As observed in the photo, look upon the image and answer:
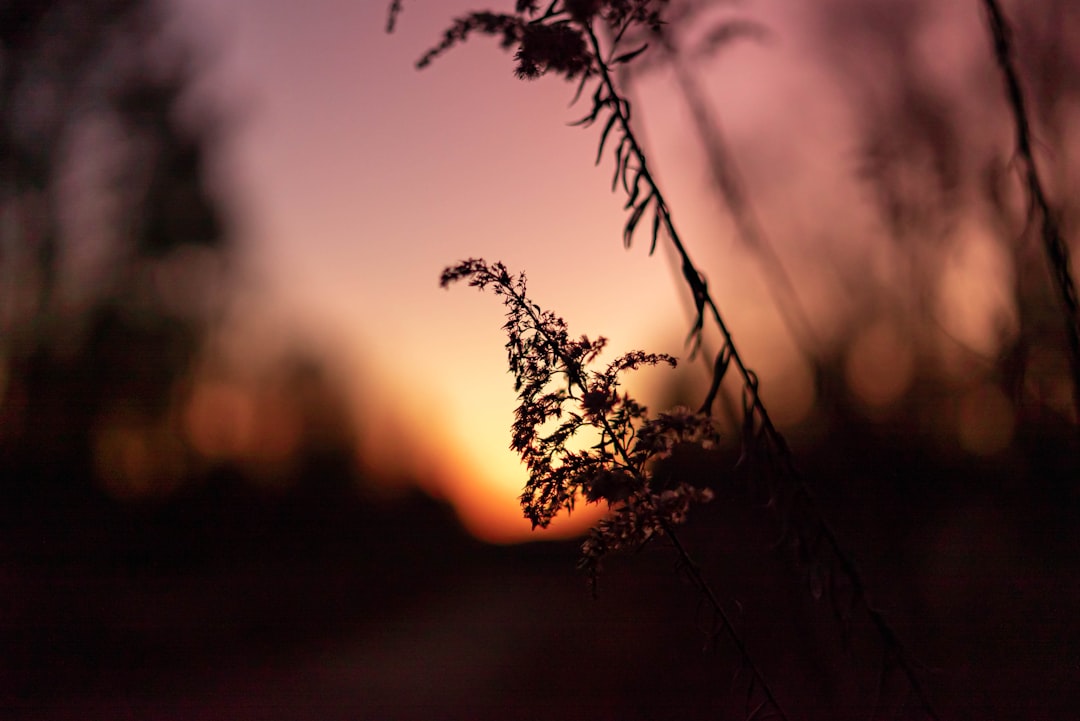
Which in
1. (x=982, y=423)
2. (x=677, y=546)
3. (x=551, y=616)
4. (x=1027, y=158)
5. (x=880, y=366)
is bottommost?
(x=551, y=616)

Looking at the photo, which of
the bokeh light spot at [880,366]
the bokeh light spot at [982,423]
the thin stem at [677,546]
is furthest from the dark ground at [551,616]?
the bokeh light spot at [880,366]

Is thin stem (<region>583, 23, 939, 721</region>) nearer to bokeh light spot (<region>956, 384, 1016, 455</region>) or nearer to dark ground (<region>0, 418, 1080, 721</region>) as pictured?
dark ground (<region>0, 418, 1080, 721</region>)

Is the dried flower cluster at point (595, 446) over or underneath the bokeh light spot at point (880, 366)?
over

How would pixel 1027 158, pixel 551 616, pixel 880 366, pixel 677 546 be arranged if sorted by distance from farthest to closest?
pixel 551 616, pixel 880 366, pixel 677 546, pixel 1027 158

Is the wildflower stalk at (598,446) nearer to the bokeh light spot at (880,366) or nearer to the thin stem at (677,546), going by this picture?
the thin stem at (677,546)

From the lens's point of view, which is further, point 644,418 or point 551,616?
point 551,616

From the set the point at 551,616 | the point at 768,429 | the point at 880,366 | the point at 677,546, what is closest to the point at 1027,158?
the point at 768,429

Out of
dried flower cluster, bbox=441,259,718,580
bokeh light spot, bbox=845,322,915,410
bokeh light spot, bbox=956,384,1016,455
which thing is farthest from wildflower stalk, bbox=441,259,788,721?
bokeh light spot, bbox=845,322,915,410

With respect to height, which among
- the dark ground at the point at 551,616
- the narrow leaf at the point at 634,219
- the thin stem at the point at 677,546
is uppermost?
the narrow leaf at the point at 634,219

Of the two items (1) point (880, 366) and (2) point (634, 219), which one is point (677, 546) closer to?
(2) point (634, 219)

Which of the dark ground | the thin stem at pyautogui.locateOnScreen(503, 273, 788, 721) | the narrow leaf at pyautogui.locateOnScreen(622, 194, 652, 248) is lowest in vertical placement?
the dark ground

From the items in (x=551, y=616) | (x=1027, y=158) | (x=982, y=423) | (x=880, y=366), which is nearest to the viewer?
(x=1027, y=158)

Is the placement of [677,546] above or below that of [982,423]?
above
